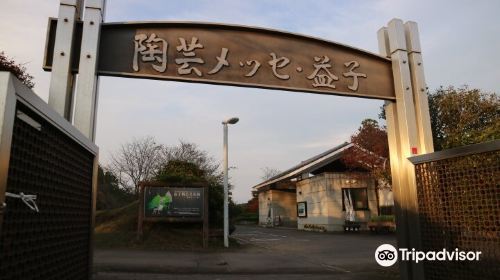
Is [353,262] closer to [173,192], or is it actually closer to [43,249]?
[173,192]

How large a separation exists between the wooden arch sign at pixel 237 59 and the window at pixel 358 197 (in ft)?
71.0

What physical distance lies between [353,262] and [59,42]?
9.98m

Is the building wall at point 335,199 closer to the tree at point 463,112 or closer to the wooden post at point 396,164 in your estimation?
the tree at point 463,112

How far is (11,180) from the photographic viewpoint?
6.95 feet

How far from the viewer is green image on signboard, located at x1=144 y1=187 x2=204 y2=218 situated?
49.6ft

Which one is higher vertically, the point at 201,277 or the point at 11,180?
the point at 11,180

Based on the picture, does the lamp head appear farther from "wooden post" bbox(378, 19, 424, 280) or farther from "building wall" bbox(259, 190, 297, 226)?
"building wall" bbox(259, 190, 297, 226)

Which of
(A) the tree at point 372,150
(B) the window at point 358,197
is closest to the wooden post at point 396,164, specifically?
(A) the tree at point 372,150

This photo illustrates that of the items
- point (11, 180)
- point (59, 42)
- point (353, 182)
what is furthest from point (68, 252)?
point (353, 182)

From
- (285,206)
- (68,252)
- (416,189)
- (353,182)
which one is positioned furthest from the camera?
(285,206)

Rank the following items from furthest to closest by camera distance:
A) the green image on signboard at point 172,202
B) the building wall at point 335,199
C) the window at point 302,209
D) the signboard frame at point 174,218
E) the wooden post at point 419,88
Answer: the window at point 302,209 < the building wall at point 335,199 < the green image on signboard at point 172,202 < the signboard frame at point 174,218 < the wooden post at point 419,88

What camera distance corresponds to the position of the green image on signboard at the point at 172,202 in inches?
595

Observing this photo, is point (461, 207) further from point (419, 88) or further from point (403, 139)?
point (419, 88)

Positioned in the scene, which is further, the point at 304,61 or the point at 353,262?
the point at 353,262
